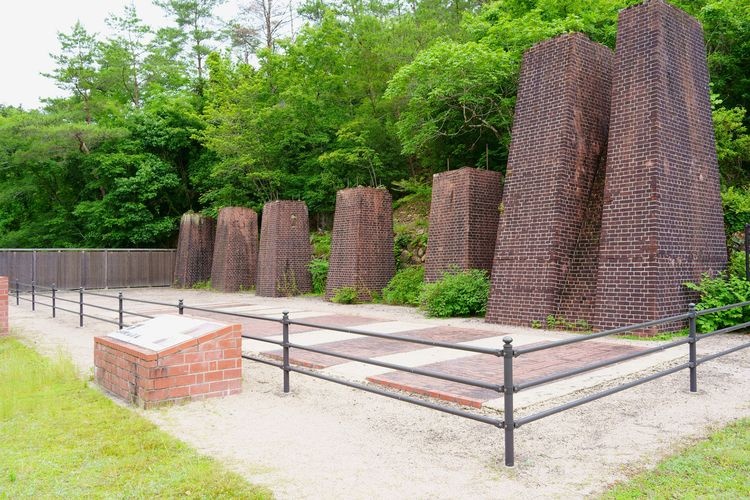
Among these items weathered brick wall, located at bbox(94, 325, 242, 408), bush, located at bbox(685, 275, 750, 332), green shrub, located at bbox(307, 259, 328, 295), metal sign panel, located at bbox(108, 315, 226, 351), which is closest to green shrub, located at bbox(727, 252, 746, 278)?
bush, located at bbox(685, 275, 750, 332)

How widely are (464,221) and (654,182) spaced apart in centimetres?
607

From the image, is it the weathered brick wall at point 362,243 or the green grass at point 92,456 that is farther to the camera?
the weathered brick wall at point 362,243

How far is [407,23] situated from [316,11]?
12.7 m

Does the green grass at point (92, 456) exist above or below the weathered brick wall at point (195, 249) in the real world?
below

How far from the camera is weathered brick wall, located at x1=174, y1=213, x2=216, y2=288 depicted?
30359 millimetres

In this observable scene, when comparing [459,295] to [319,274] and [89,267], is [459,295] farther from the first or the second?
[89,267]

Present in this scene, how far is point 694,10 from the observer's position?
1695cm

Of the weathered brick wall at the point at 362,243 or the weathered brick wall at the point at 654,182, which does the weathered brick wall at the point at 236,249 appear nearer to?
the weathered brick wall at the point at 362,243

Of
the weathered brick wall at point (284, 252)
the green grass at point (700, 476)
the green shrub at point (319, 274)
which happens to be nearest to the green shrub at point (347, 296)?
the green shrub at point (319, 274)

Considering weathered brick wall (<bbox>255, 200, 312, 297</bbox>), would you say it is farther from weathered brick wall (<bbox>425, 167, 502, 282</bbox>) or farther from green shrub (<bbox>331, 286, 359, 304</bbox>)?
weathered brick wall (<bbox>425, 167, 502, 282</bbox>)

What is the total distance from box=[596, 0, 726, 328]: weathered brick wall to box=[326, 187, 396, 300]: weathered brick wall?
10.1m

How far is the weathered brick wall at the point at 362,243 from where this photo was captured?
19422 mm

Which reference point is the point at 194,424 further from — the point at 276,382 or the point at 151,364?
the point at 276,382

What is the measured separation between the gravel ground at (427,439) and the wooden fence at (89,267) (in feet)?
81.2
